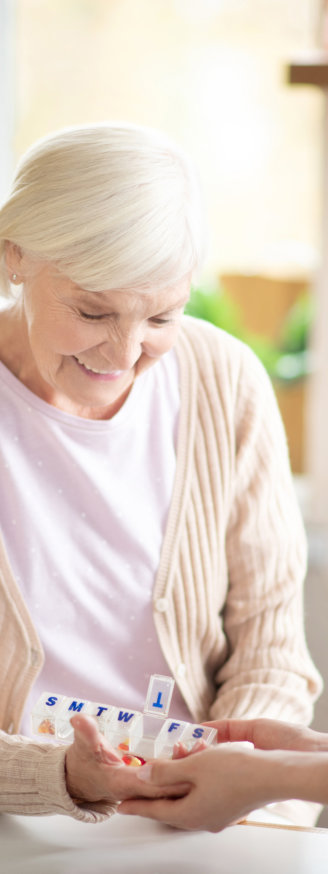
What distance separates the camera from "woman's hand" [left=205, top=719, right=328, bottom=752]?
39.6 inches

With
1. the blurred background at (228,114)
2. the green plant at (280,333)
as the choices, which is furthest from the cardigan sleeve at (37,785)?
the green plant at (280,333)

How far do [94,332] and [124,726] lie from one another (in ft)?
1.43

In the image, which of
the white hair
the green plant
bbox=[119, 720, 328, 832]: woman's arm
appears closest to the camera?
bbox=[119, 720, 328, 832]: woman's arm

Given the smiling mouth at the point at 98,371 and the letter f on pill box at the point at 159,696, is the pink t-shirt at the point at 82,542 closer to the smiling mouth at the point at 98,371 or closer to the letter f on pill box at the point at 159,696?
the smiling mouth at the point at 98,371

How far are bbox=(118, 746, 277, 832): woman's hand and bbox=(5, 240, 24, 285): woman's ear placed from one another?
23.3 inches

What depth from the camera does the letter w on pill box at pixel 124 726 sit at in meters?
0.99

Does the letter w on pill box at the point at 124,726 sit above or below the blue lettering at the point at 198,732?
above

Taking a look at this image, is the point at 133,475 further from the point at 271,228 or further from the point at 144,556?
the point at 271,228

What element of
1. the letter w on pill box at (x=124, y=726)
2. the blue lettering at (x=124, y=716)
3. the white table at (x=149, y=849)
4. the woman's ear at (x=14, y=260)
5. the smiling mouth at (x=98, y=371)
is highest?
the woman's ear at (x=14, y=260)

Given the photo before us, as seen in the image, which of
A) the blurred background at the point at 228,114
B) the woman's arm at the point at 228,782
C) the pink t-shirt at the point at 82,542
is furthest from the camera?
the blurred background at the point at 228,114

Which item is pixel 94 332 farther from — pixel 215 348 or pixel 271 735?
pixel 271 735

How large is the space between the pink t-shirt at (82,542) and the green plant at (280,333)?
2.89 m

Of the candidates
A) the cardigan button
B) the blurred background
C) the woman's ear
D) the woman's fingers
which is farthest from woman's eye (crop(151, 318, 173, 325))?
the blurred background

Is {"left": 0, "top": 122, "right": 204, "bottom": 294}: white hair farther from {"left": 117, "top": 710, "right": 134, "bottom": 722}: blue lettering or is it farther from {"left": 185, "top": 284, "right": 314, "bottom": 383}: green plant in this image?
{"left": 185, "top": 284, "right": 314, "bottom": 383}: green plant
